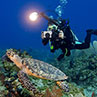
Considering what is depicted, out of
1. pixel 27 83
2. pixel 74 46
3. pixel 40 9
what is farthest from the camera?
pixel 40 9

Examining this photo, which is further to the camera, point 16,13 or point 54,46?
point 16,13

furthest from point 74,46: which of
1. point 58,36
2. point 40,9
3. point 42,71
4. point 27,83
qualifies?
point 40,9

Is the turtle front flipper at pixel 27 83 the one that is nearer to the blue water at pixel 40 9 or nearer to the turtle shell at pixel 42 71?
the turtle shell at pixel 42 71

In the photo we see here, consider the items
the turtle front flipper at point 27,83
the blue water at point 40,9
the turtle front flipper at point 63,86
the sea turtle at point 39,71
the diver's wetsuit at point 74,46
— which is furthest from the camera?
the blue water at point 40,9

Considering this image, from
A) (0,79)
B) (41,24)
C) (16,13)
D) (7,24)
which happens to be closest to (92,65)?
(0,79)

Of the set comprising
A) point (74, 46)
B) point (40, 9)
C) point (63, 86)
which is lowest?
point (63, 86)

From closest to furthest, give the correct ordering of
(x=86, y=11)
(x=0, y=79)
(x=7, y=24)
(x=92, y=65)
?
(x=0, y=79)
(x=92, y=65)
(x=86, y=11)
(x=7, y=24)

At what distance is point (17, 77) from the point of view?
3.90 metres

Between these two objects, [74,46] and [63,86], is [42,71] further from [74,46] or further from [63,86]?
[74,46]

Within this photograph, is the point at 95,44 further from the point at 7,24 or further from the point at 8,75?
the point at 7,24

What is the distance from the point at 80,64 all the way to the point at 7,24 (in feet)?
419

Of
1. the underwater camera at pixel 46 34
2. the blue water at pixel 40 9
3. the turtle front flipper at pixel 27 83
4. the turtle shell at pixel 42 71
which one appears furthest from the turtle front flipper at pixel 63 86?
the blue water at pixel 40 9

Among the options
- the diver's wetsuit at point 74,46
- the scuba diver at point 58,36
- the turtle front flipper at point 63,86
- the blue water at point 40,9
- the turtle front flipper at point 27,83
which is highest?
the blue water at point 40,9

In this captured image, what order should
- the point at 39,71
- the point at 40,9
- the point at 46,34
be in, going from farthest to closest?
1. the point at 40,9
2. the point at 46,34
3. the point at 39,71
